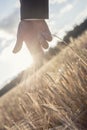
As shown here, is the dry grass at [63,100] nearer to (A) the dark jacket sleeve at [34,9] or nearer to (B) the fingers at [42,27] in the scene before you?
(B) the fingers at [42,27]

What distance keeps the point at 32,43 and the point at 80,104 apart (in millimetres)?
684

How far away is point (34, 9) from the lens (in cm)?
221

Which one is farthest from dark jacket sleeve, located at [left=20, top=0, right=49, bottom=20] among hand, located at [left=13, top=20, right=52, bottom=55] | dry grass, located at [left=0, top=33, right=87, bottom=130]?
dry grass, located at [left=0, top=33, right=87, bottom=130]

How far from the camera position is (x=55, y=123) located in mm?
1692

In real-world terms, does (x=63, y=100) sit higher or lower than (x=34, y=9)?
lower

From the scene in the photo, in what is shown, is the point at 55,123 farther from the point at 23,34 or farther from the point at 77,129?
the point at 23,34

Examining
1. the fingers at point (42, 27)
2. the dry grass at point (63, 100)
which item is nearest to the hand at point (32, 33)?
the fingers at point (42, 27)

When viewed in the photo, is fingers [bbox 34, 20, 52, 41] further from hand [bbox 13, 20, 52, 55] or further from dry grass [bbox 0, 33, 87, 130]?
dry grass [bbox 0, 33, 87, 130]

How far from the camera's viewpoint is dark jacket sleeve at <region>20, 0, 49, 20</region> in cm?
221

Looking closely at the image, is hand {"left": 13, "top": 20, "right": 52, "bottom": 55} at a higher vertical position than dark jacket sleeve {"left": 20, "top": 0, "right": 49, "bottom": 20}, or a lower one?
lower

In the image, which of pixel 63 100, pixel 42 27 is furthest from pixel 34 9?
pixel 63 100

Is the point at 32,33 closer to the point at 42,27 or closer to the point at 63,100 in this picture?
the point at 42,27

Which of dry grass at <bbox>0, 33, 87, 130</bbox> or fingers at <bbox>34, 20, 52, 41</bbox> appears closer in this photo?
dry grass at <bbox>0, 33, 87, 130</bbox>

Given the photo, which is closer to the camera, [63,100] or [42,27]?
[63,100]
